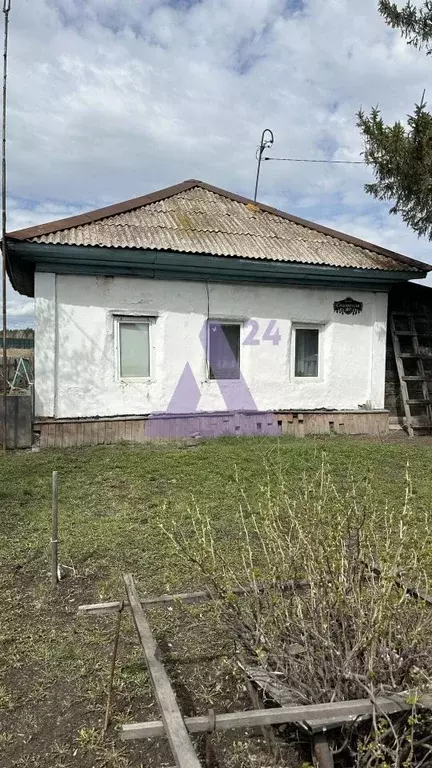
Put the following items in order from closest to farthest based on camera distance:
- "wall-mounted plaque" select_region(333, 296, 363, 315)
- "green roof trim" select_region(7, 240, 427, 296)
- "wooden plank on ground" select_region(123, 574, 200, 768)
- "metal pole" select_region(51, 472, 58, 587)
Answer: "wooden plank on ground" select_region(123, 574, 200, 768)
"metal pole" select_region(51, 472, 58, 587)
"green roof trim" select_region(7, 240, 427, 296)
"wall-mounted plaque" select_region(333, 296, 363, 315)

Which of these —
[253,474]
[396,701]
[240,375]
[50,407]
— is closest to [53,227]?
[50,407]

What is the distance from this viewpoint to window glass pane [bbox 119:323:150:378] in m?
7.89

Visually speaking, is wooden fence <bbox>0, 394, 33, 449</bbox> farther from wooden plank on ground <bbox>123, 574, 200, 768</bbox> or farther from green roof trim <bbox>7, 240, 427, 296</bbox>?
wooden plank on ground <bbox>123, 574, 200, 768</bbox>

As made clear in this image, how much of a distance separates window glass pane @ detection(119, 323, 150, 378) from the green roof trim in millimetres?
836

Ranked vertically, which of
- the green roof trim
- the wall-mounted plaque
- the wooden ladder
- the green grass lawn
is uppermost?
the green roof trim

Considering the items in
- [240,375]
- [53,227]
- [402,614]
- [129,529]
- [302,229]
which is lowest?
[129,529]

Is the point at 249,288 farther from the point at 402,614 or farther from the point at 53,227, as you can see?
the point at 402,614

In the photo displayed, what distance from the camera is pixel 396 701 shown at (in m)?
1.65

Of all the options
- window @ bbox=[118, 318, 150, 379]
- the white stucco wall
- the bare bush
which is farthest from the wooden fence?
the bare bush

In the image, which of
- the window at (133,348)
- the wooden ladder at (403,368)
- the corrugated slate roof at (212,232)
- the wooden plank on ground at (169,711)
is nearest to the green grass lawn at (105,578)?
the wooden plank on ground at (169,711)

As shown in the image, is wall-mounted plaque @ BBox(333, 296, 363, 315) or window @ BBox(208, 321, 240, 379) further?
wall-mounted plaque @ BBox(333, 296, 363, 315)

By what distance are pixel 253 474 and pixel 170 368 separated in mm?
2644

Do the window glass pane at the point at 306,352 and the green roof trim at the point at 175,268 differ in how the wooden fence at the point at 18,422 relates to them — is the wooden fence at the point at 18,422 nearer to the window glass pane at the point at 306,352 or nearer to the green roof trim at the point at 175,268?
the green roof trim at the point at 175,268

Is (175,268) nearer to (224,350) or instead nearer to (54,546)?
(224,350)
